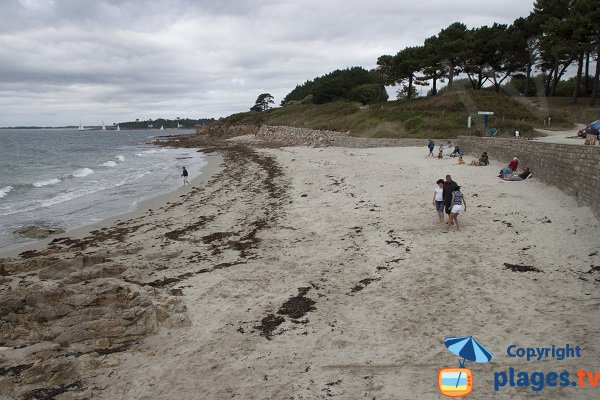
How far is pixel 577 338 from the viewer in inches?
220

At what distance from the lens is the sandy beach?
214 inches

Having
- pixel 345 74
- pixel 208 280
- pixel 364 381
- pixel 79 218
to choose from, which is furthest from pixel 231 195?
pixel 345 74

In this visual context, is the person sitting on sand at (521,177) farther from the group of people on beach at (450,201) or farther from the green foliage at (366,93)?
the green foliage at (366,93)

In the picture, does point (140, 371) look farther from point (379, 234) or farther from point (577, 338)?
point (379, 234)

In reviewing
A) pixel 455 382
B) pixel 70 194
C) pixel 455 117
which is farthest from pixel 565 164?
pixel 455 117

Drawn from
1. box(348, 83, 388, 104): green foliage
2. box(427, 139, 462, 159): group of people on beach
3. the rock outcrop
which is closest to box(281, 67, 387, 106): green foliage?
box(348, 83, 388, 104): green foliage

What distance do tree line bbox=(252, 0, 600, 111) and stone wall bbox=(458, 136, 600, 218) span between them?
80.5 ft

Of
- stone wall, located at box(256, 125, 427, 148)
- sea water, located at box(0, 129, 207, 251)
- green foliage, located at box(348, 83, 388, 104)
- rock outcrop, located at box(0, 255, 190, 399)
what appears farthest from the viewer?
green foliage, located at box(348, 83, 388, 104)

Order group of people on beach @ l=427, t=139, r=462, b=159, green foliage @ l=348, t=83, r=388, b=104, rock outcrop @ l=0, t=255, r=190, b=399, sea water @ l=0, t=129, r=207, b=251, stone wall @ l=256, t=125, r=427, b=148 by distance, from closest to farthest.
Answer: rock outcrop @ l=0, t=255, r=190, b=399 < sea water @ l=0, t=129, r=207, b=251 < group of people on beach @ l=427, t=139, r=462, b=159 < stone wall @ l=256, t=125, r=427, b=148 < green foliage @ l=348, t=83, r=388, b=104

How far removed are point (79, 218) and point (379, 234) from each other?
42.7 ft

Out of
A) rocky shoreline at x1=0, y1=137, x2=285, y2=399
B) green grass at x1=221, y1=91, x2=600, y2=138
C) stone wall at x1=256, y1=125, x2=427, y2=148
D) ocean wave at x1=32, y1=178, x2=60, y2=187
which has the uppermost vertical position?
green grass at x1=221, y1=91, x2=600, y2=138

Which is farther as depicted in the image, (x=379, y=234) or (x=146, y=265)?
(x=379, y=234)

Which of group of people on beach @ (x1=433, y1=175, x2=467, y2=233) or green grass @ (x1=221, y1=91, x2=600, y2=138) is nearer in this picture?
group of people on beach @ (x1=433, y1=175, x2=467, y2=233)

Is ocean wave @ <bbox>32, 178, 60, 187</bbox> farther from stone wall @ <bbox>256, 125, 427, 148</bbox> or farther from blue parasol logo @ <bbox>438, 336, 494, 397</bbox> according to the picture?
blue parasol logo @ <bbox>438, 336, 494, 397</bbox>
